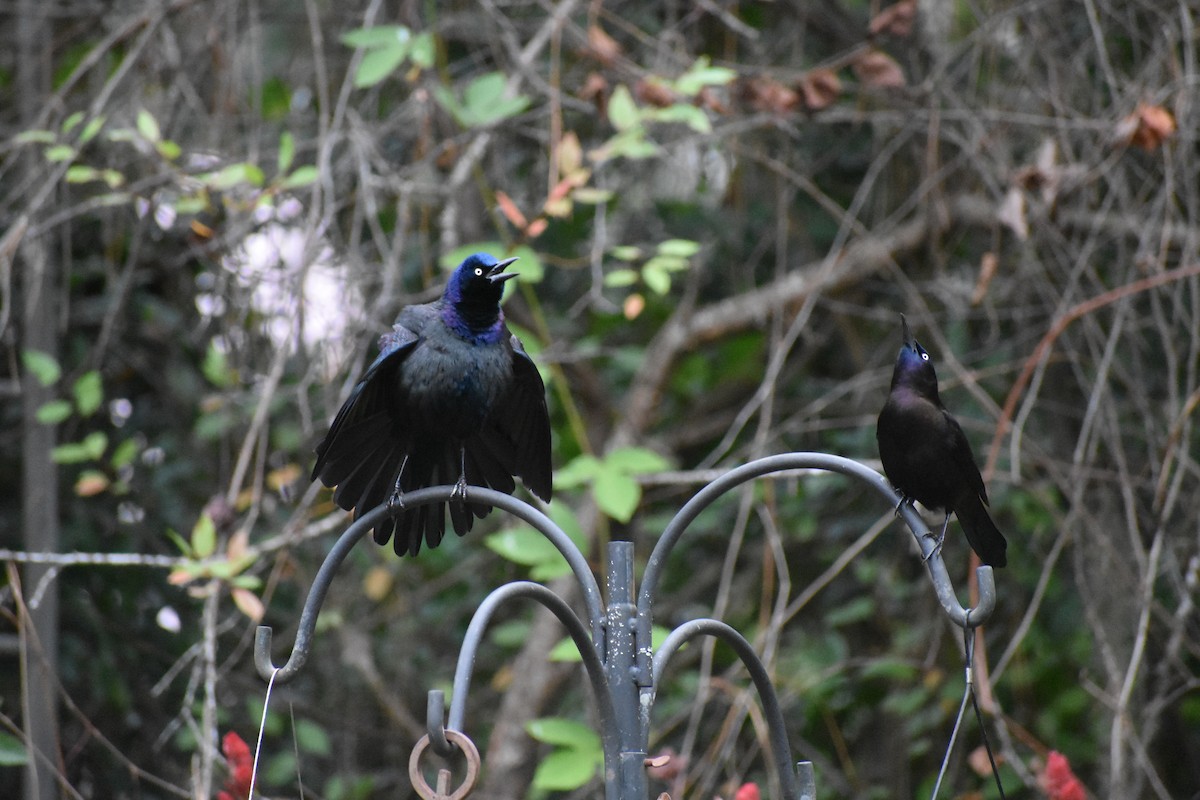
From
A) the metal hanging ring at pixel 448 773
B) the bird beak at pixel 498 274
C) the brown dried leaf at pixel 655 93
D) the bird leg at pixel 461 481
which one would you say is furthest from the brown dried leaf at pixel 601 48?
the metal hanging ring at pixel 448 773

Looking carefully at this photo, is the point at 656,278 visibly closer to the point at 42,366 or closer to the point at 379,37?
the point at 379,37

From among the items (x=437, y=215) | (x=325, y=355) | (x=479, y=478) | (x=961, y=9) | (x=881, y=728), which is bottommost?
(x=881, y=728)

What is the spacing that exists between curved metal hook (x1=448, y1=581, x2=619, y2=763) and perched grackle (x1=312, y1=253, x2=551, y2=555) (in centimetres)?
59

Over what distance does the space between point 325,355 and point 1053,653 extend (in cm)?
253

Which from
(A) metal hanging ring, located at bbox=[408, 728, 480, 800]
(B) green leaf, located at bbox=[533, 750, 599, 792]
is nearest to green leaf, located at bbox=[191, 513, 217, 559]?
(B) green leaf, located at bbox=[533, 750, 599, 792]

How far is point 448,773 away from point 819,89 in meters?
2.64

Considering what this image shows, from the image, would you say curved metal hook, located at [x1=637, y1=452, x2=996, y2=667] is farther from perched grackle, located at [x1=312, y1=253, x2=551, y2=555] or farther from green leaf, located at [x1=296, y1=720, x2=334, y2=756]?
green leaf, located at [x1=296, y1=720, x2=334, y2=756]

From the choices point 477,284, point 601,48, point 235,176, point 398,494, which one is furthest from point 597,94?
point 398,494

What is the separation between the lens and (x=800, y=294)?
168 inches

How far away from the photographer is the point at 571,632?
6.61ft

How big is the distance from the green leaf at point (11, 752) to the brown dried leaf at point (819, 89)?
2.66 metres

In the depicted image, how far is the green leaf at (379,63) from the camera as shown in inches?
136

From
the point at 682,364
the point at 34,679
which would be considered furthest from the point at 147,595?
the point at 682,364

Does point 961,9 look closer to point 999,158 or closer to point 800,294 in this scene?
point 999,158
